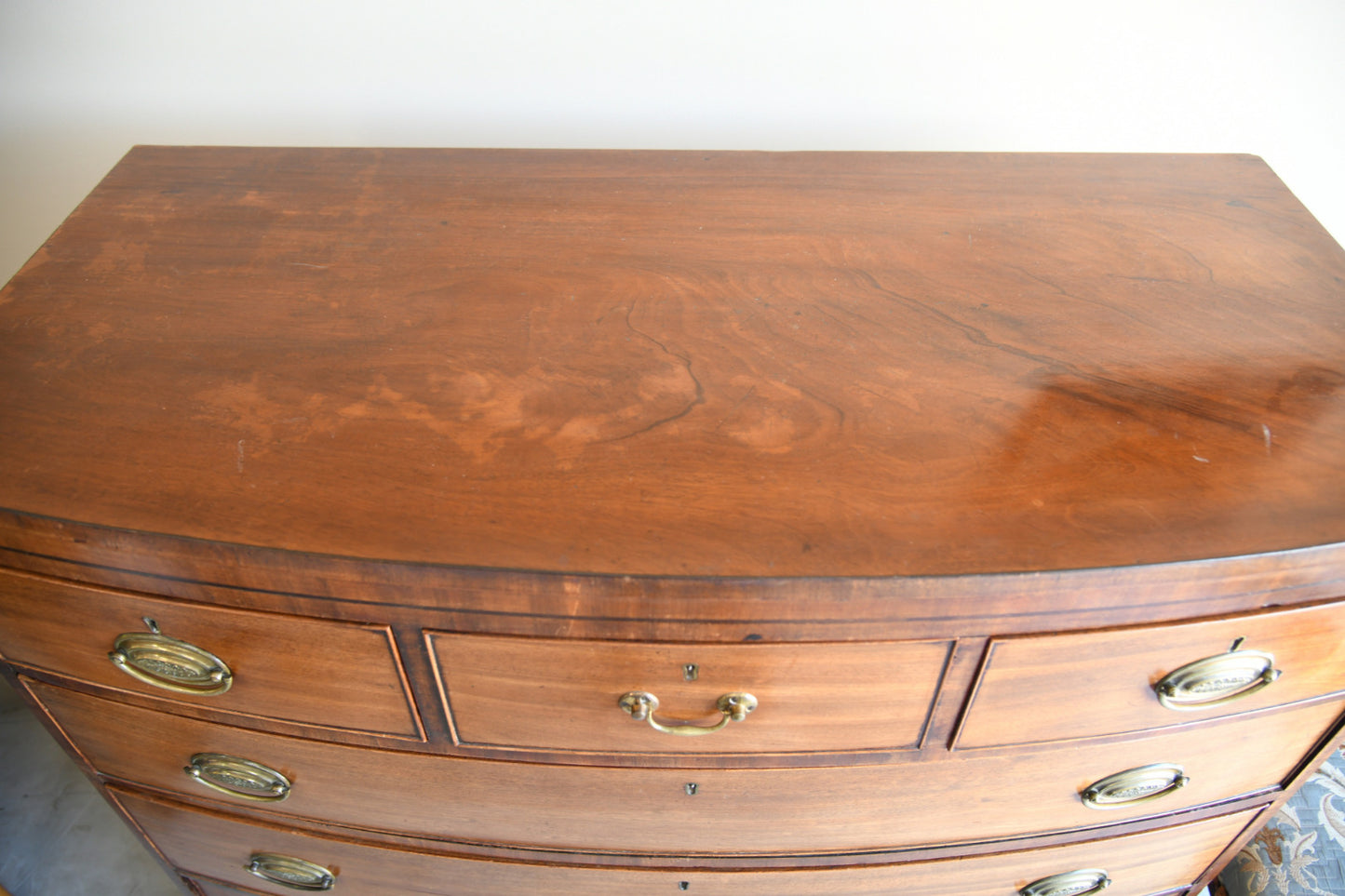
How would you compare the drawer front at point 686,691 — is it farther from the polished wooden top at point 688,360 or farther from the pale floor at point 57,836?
the pale floor at point 57,836

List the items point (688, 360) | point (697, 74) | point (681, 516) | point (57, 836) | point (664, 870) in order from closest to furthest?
point (681, 516) → point (688, 360) → point (664, 870) → point (697, 74) → point (57, 836)

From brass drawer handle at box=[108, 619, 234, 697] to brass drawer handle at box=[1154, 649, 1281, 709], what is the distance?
27.5 inches

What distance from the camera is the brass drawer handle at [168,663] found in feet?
2.11

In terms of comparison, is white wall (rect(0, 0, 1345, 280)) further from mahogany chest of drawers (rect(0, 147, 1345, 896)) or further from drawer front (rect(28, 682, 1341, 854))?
drawer front (rect(28, 682, 1341, 854))

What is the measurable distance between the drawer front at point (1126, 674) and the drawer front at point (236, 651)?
0.43 metres

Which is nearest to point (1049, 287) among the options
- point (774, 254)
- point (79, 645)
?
point (774, 254)

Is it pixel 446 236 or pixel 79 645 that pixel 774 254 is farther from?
pixel 79 645

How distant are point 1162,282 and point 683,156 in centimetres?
47

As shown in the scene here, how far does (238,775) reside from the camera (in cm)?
76

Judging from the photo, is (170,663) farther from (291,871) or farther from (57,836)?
(57,836)

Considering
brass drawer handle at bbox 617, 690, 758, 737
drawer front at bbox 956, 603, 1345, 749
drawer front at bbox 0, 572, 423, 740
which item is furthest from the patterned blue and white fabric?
drawer front at bbox 0, 572, 423, 740

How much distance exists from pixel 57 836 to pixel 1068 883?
4.42ft

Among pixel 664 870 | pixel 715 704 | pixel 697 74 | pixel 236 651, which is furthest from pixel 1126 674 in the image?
pixel 697 74

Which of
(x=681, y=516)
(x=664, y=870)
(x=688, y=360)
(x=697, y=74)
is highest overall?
(x=697, y=74)
